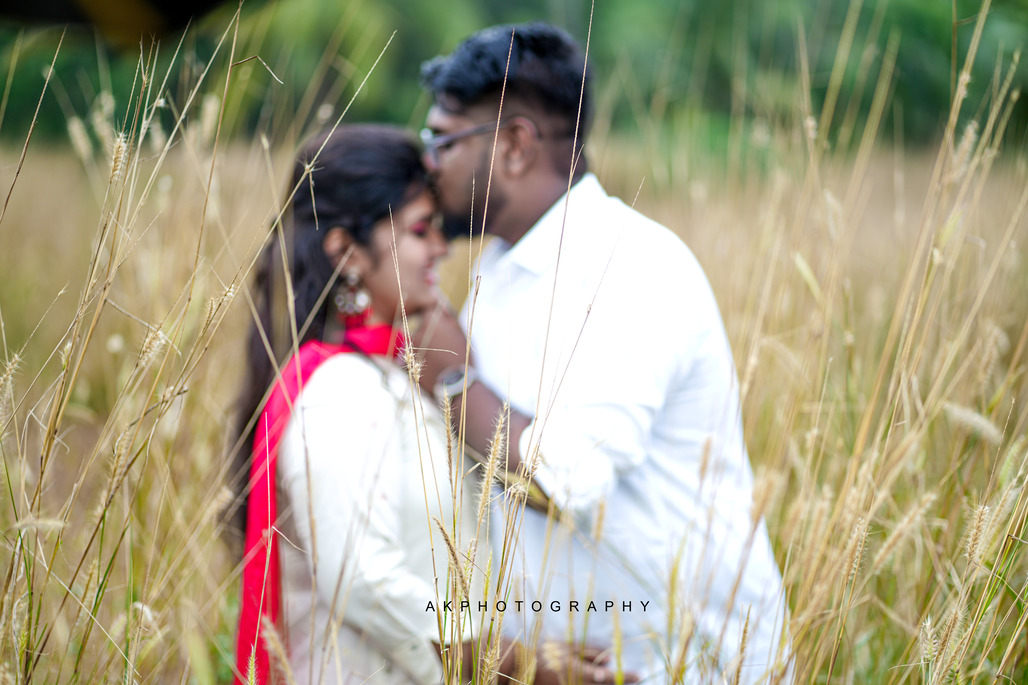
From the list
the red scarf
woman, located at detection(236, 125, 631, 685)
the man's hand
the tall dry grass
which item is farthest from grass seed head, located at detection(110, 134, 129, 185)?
the man's hand

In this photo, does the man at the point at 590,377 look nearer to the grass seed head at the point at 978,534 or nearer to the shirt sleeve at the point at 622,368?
the shirt sleeve at the point at 622,368

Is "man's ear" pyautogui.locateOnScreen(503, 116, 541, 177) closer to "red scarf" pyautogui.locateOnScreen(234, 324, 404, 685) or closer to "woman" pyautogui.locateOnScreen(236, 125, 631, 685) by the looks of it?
"woman" pyautogui.locateOnScreen(236, 125, 631, 685)

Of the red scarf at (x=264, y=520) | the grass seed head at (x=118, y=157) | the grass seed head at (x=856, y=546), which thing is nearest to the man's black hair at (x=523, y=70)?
the red scarf at (x=264, y=520)

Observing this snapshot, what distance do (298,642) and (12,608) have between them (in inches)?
→ 27.1

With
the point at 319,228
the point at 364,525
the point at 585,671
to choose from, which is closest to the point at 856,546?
the point at 585,671

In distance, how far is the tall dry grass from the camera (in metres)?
0.98

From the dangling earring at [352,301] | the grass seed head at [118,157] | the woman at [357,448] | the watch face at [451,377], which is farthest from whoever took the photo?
the dangling earring at [352,301]

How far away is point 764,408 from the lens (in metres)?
2.56

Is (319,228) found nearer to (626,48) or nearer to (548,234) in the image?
(548,234)

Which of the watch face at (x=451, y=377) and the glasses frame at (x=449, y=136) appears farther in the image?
the glasses frame at (x=449, y=136)

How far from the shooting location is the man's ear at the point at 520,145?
1.64 metres

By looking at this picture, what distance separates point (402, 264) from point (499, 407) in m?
0.43

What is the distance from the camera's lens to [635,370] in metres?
1.38

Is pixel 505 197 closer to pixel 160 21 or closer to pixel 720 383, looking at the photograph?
pixel 720 383
